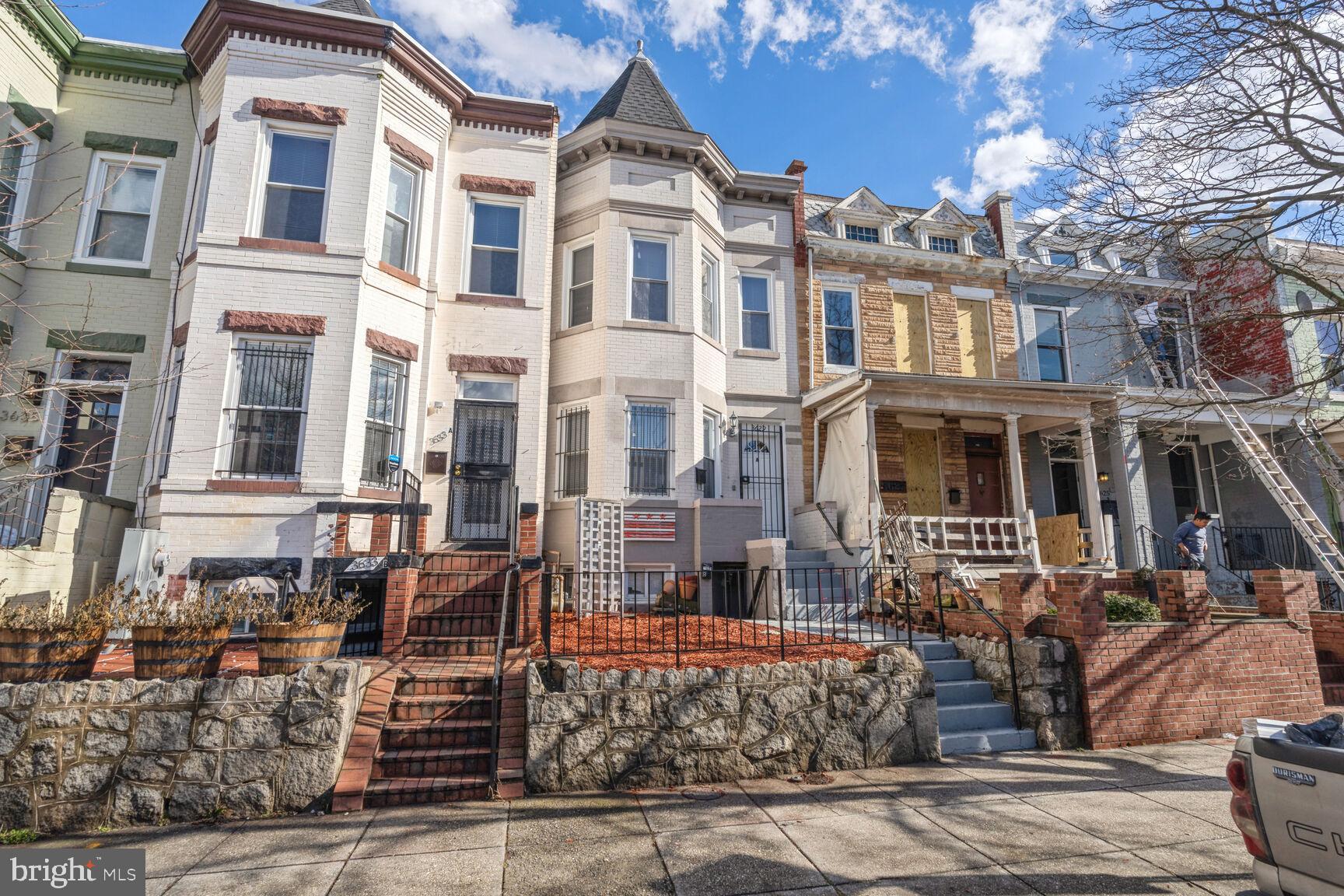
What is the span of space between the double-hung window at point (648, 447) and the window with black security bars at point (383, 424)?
3.81 meters

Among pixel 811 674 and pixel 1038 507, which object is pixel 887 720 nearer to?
pixel 811 674

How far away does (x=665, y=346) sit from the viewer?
1262cm

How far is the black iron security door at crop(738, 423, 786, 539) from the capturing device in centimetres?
1353

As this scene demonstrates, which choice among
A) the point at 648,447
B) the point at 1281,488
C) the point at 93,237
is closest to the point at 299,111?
the point at 93,237

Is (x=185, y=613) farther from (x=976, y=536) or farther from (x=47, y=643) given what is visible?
(x=976, y=536)

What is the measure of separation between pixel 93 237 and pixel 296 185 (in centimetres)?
368

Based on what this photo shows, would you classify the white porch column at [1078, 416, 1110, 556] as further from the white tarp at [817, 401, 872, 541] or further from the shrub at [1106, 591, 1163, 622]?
the shrub at [1106, 591, 1163, 622]

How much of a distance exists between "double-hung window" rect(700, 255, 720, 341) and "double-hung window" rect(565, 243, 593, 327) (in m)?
2.22

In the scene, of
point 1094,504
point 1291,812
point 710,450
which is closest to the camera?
point 1291,812

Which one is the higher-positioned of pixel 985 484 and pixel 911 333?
pixel 911 333

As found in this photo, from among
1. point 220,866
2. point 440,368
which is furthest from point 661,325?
point 220,866

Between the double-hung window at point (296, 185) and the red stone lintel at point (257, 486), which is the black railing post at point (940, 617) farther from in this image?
the double-hung window at point (296, 185)

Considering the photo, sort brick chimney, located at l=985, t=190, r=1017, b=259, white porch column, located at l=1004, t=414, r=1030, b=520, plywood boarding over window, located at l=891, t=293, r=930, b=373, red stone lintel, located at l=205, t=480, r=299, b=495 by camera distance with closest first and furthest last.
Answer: red stone lintel, located at l=205, t=480, r=299, b=495, white porch column, located at l=1004, t=414, r=1030, b=520, plywood boarding over window, located at l=891, t=293, r=930, b=373, brick chimney, located at l=985, t=190, r=1017, b=259

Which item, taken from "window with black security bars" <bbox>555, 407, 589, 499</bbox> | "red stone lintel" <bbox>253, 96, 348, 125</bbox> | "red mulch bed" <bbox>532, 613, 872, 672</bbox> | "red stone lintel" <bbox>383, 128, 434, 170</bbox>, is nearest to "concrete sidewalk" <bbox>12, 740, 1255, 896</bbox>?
"red mulch bed" <bbox>532, 613, 872, 672</bbox>
